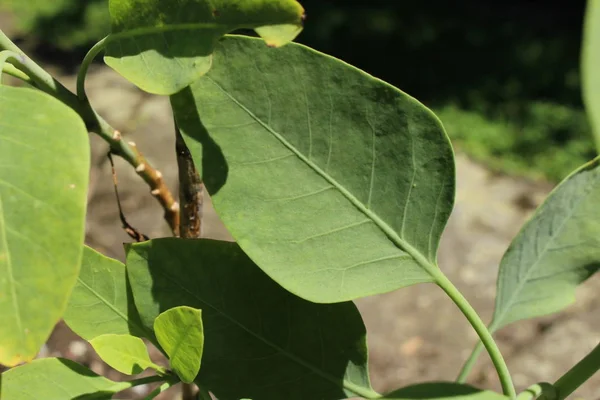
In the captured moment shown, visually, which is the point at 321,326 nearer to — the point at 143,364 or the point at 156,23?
the point at 143,364

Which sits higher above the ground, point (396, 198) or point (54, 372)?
point (396, 198)

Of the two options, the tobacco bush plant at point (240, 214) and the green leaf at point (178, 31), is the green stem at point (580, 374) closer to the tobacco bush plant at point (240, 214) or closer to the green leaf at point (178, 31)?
the tobacco bush plant at point (240, 214)

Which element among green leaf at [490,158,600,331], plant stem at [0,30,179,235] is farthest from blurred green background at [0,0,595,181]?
plant stem at [0,30,179,235]

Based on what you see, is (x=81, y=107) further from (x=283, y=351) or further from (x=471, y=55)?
(x=471, y=55)

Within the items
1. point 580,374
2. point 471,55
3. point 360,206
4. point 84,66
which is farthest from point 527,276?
point 471,55

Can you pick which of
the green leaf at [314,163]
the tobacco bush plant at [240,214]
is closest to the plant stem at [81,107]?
the tobacco bush plant at [240,214]

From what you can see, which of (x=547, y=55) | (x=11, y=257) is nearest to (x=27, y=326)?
(x=11, y=257)
